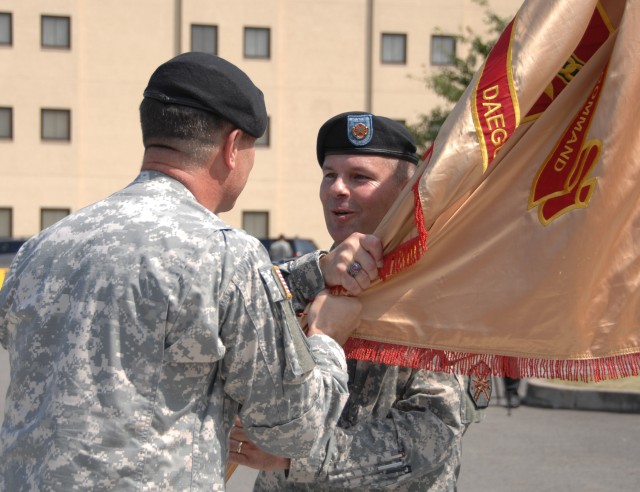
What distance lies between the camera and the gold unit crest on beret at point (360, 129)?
344cm

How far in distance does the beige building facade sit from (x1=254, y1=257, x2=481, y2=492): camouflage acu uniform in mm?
30379

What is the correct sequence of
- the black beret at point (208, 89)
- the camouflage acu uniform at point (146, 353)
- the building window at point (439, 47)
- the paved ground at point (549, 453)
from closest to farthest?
the camouflage acu uniform at point (146, 353), the black beret at point (208, 89), the paved ground at point (549, 453), the building window at point (439, 47)

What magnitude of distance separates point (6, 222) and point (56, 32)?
637cm

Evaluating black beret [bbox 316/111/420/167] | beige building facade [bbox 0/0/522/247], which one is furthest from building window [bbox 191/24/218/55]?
black beret [bbox 316/111/420/167]

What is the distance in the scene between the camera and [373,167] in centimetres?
344

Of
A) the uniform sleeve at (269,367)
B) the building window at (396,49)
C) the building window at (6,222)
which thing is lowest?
the building window at (6,222)

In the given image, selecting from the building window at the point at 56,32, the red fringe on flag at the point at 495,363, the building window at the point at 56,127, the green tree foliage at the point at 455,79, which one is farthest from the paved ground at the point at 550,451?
the building window at the point at 56,32

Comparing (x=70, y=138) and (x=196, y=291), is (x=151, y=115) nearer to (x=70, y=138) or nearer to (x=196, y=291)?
(x=196, y=291)

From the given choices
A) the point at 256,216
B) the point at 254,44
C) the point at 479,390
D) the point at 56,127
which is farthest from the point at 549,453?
the point at 56,127

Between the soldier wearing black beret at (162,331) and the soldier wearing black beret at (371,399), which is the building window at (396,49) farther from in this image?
the soldier wearing black beret at (162,331)

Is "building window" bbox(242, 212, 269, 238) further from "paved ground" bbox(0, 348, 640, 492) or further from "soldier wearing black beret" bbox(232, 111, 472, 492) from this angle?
"soldier wearing black beret" bbox(232, 111, 472, 492)

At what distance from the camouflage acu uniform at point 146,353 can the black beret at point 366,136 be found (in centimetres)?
118

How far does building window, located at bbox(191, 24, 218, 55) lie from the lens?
33.5m

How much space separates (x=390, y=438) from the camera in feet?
9.37
